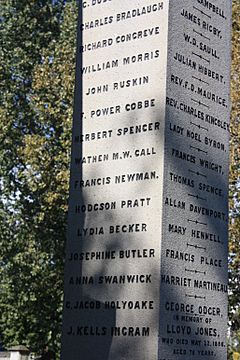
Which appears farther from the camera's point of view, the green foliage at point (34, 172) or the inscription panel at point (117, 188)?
the green foliage at point (34, 172)

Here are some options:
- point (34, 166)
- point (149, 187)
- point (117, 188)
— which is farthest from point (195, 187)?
point (34, 166)

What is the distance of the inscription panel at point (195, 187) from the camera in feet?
19.4

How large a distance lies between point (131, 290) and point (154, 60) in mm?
1929

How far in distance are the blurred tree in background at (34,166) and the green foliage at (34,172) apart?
31 millimetres

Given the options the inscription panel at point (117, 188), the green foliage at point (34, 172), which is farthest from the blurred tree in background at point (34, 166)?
the inscription panel at point (117, 188)

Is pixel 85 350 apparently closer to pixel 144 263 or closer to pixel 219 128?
pixel 144 263

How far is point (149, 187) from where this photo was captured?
19.9 ft

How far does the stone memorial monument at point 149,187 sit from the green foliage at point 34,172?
14.7m

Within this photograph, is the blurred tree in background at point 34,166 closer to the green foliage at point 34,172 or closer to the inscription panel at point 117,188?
the green foliage at point 34,172

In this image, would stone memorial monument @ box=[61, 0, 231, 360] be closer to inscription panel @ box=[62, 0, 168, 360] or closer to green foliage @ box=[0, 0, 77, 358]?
inscription panel @ box=[62, 0, 168, 360]

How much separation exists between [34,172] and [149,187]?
1739 cm

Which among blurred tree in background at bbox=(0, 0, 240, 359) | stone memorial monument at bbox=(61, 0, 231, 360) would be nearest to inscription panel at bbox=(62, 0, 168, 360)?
stone memorial monument at bbox=(61, 0, 231, 360)

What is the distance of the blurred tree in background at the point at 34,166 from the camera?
22734mm

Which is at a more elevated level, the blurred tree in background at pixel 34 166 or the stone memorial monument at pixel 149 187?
the blurred tree in background at pixel 34 166
